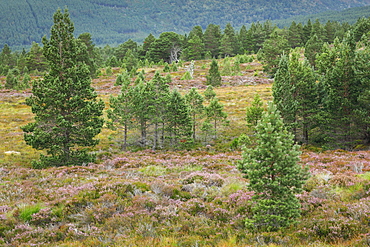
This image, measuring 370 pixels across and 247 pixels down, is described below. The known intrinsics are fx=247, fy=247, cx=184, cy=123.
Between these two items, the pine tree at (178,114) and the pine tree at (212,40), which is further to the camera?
the pine tree at (212,40)

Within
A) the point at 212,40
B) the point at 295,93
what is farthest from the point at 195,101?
the point at 212,40

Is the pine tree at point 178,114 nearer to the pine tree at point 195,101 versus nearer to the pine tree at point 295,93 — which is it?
the pine tree at point 195,101

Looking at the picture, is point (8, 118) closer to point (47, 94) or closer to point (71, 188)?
point (47, 94)

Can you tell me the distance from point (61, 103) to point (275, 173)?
16458 millimetres

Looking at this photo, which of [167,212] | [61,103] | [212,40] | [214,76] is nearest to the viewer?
[167,212]

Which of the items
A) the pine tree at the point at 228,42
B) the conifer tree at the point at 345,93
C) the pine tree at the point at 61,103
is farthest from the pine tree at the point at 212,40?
the pine tree at the point at 61,103

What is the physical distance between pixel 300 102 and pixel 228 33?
268ft

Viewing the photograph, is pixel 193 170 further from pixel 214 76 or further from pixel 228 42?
pixel 228 42

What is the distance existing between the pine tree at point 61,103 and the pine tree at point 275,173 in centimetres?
1505

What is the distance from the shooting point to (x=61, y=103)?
1844 cm

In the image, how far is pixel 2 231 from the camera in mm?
8055

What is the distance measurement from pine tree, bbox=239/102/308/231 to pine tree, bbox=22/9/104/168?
15046 mm

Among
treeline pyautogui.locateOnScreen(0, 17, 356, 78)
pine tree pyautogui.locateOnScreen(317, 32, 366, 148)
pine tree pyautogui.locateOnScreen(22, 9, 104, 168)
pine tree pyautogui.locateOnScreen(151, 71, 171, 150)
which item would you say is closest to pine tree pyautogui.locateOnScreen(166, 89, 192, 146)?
pine tree pyautogui.locateOnScreen(151, 71, 171, 150)

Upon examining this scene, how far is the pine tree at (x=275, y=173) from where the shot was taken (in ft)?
23.5
